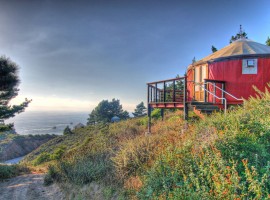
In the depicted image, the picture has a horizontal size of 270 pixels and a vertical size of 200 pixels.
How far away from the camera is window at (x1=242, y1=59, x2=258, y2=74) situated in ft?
30.3

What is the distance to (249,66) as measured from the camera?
9281 mm

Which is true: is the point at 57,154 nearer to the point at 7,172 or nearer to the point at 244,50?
the point at 7,172

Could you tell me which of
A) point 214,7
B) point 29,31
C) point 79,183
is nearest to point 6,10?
point 29,31

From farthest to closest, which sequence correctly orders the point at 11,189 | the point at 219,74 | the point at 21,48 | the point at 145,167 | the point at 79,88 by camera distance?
the point at 79,88 → the point at 21,48 → the point at 219,74 → the point at 11,189 → the point at 145,167

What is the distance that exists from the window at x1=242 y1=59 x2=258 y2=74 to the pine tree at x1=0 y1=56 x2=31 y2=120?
11183 millimetres

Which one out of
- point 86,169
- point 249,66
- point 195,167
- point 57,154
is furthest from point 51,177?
point 249,66

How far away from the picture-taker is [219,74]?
9.81 meters

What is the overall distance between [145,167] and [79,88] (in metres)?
17.0

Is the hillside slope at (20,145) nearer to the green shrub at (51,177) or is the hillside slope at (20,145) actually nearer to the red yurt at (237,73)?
the green shrub at (51,177)

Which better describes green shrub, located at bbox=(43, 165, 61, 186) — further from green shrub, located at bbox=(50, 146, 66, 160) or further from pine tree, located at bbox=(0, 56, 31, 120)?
pine tree, located at bbox=(0, 56, 31, 120)

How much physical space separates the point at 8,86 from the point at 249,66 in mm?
11766

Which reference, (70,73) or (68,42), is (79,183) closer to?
(68,42)

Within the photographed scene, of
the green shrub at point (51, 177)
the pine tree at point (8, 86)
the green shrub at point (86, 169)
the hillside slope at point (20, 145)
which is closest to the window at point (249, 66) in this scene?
the green shrub at point (86, 169)

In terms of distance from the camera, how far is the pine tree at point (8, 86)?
910cm
